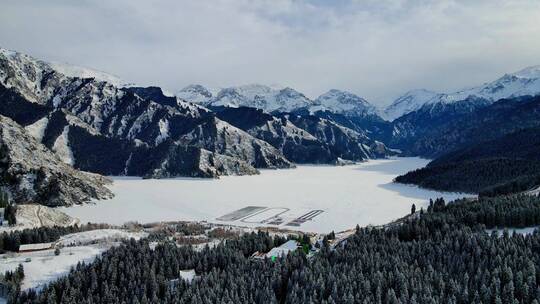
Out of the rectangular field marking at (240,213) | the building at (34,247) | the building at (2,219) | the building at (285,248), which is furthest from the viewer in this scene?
the rectangular field marking at (240,213)

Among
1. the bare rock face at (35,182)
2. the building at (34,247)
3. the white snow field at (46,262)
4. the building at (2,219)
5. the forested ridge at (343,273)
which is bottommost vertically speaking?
the forested ridge at (343,273)

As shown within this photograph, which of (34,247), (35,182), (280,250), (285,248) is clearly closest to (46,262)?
(34,247)

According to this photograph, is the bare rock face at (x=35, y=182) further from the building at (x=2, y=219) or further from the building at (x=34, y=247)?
the building at (x=34, y=247)

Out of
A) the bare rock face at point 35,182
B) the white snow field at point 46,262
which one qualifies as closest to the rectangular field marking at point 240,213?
the white snow field at point 46,262

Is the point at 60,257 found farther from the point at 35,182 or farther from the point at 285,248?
the point at 35,182

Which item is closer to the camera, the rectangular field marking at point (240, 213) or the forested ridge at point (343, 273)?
the forested ridge at point (343, 273)

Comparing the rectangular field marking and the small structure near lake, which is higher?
the rectangular field marking

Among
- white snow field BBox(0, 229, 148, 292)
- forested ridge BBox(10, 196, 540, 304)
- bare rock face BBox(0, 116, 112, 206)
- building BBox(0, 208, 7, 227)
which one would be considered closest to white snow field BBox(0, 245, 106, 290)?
white snow field BBox(0, 229, 148, 292)

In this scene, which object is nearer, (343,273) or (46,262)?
(343,273)

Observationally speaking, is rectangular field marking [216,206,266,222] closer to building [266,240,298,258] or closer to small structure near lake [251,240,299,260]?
building [266,240,298,258]

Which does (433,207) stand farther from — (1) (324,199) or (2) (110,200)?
(2) (110,200)
